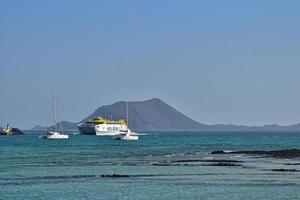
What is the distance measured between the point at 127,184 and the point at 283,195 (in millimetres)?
11862

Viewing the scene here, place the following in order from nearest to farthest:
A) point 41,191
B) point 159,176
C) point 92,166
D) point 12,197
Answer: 1. point 12,197
2. point 41,191
3. point 159,176
4. point 92,166

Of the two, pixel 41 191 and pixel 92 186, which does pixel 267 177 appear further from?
pixel 41 191

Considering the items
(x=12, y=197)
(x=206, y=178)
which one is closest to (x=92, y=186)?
(x=12, y=197)

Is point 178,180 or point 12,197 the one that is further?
point 178,180

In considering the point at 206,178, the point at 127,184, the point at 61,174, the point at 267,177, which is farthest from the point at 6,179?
the point at 267,177

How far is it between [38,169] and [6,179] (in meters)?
11.0

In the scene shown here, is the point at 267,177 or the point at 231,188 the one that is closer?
the point at 231,188

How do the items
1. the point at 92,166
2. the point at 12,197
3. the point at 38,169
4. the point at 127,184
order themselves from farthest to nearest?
1. the point at 92,166
2. the point at 38,169
3. the point at 127,184
4. the point at 12,197

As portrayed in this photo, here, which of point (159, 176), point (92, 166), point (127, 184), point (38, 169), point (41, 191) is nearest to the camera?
point (41, 191)

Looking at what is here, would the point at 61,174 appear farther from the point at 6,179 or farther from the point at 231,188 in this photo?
the point at 231,188

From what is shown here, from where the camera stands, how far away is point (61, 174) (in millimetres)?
60062

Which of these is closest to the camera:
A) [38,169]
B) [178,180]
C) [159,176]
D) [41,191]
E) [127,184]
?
[41,191]

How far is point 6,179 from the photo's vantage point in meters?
55.2

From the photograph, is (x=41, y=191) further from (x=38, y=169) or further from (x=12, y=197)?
(x=38, y=169)
